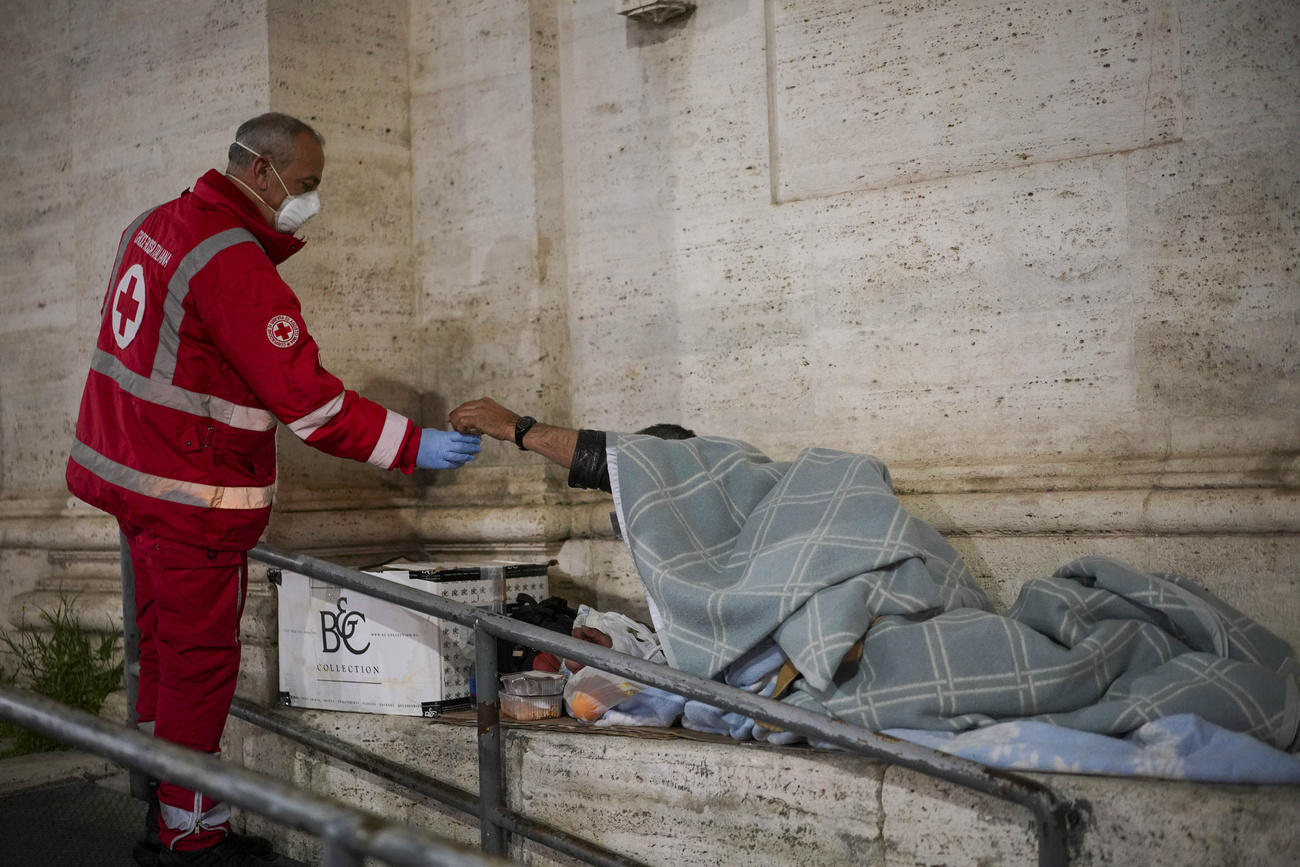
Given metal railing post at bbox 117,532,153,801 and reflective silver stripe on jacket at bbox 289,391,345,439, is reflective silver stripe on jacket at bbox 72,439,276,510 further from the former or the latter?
metal railing post at bbox 117,532,153,801

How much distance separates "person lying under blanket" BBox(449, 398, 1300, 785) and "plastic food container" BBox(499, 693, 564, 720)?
1.62 feet

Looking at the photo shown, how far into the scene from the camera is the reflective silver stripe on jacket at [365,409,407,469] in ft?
9.88

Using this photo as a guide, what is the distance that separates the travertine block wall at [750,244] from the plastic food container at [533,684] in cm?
92

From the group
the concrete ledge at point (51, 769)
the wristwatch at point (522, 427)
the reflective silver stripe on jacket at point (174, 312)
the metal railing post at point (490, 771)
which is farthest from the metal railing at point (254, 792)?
the concrete ledge at point (51, 769)

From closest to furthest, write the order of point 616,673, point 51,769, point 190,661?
1. point 616,673
2. point 190,661
3. point 51,769

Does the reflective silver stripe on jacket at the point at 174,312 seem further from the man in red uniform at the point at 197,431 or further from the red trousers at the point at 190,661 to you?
the red trousers at the point at 190,661

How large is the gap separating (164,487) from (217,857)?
923 mm

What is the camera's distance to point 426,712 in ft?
10.9

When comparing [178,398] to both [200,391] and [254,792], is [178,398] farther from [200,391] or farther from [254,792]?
[254,792]

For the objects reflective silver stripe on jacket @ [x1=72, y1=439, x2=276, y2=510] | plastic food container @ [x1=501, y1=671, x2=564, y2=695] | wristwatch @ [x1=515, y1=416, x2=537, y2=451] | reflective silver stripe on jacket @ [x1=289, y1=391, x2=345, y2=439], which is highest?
reflective silver stripe on jacket @ [x1=289, y1=391, x2=345, y2=439]

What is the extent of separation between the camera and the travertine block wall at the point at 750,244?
332cm

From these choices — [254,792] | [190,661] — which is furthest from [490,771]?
[254,792]

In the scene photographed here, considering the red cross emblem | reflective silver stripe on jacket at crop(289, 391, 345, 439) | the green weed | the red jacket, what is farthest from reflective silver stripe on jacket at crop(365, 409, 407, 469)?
the green weed

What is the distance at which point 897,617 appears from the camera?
9.08 ft
